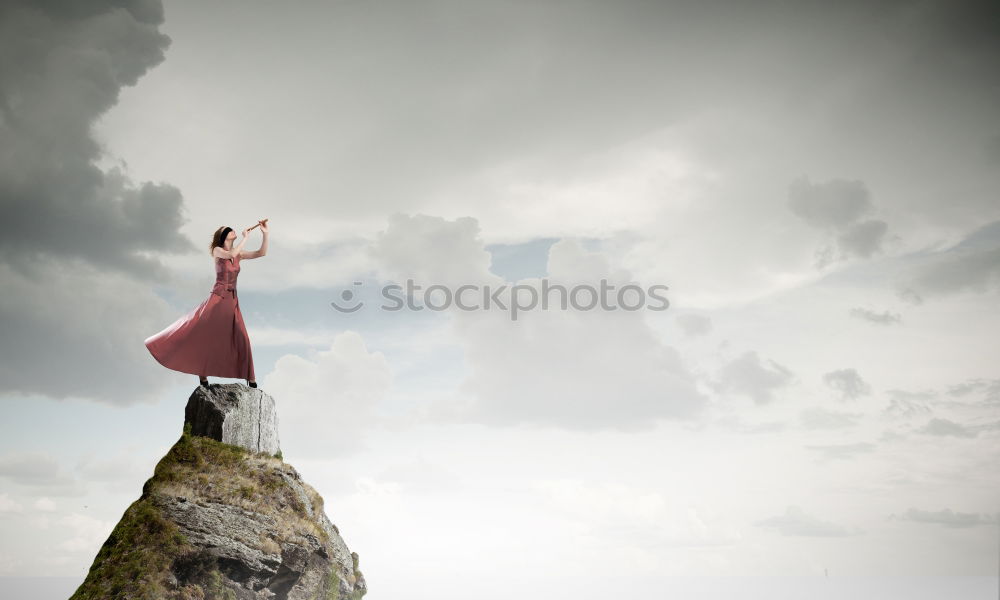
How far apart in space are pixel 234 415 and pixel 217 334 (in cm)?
269

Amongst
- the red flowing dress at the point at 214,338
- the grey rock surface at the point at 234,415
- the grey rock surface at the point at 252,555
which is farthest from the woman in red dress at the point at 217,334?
the grey rock surface at the point at 252,555

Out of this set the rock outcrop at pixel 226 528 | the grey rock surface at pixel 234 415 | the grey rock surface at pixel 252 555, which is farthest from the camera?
the grey rock surface at pixel 234 415

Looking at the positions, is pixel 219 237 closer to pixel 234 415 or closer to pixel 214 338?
pixel 214 338

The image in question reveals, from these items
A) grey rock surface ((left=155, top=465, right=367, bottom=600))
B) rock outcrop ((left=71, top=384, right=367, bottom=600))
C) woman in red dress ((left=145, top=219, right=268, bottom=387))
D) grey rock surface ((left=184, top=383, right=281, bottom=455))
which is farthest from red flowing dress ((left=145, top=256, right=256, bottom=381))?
grey rock surface ((left=155, top=465, right=367, bottom=600))

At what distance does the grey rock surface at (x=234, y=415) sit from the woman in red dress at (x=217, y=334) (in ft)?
1.51

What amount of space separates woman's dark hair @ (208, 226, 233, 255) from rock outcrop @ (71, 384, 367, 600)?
15.0 feet

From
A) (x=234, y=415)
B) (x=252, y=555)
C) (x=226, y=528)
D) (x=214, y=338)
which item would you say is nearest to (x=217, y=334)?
(x=214, y=338)

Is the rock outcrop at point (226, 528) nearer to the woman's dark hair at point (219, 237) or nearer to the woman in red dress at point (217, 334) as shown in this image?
the woman in red dress at point (217, 334)

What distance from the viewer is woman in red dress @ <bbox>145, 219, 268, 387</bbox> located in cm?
2069

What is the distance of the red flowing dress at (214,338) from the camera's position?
20.7 m

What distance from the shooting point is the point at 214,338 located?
21.2 meters

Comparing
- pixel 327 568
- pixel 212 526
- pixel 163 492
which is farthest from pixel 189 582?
pixel 327 568

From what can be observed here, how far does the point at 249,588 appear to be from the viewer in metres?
18.7

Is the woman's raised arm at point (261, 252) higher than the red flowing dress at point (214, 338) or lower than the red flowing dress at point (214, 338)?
higher
